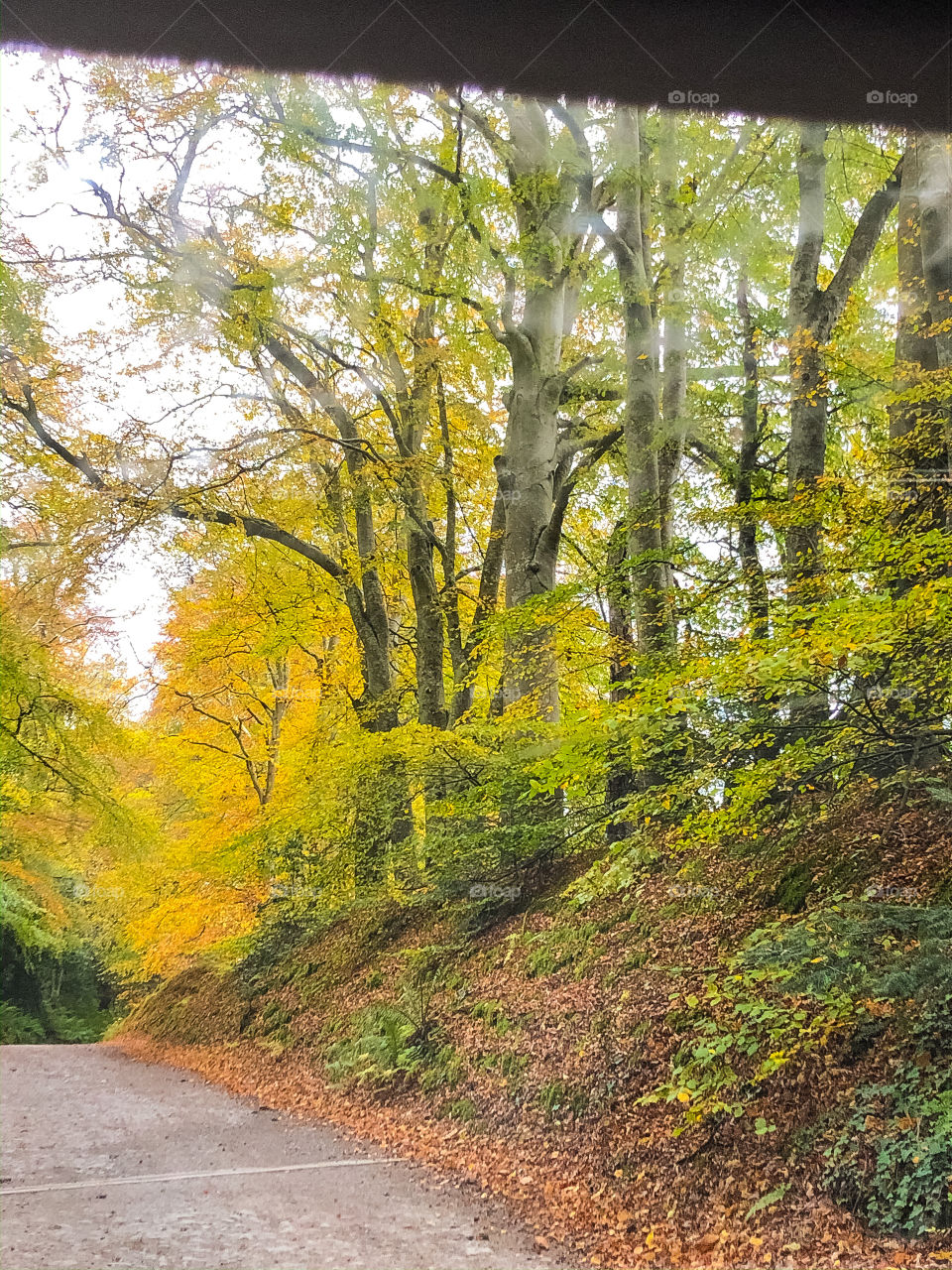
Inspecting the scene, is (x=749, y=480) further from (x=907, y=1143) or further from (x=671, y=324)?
(x=907, y=1143)

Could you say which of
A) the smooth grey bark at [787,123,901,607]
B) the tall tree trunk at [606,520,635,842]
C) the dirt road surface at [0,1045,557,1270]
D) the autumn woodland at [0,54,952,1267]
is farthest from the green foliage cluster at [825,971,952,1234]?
the smooth grey bark at [787,123,901,607]

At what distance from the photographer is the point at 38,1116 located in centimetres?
381

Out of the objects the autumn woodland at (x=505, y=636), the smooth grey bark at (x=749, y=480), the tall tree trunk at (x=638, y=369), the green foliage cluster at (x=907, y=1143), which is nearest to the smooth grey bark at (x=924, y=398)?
the autumn woodland at (x=505, y=636)

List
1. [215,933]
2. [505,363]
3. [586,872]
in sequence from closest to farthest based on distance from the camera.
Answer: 1. [586,872]
2. [215,933]
3. [505,363]

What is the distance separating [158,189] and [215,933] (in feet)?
17.2

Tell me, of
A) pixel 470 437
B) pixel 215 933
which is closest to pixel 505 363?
pixel 470 437

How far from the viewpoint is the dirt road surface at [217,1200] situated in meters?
2.39

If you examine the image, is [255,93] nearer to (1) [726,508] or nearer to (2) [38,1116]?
(1) [726,508]

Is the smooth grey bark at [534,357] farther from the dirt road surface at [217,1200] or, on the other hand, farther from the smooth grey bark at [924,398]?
the dirt road surface at [217,1200]

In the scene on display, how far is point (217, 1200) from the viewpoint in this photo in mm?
2824

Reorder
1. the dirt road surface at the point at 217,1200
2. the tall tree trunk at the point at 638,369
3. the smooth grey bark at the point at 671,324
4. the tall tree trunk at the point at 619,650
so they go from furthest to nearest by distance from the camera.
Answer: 1. the smooth grey bark at the point at 671,324
2. the tall tree trunk at the point at 638,369
3. the tall tree trunk at the point at 619,650
4. the dirt road surface at the point at 217,1200

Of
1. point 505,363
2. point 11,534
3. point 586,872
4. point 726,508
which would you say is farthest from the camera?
point 505,363

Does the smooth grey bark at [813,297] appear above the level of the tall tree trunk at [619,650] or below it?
above

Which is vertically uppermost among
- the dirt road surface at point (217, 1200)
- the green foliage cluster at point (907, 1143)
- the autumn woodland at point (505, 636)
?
the autumn woodland at point (505, 636)
